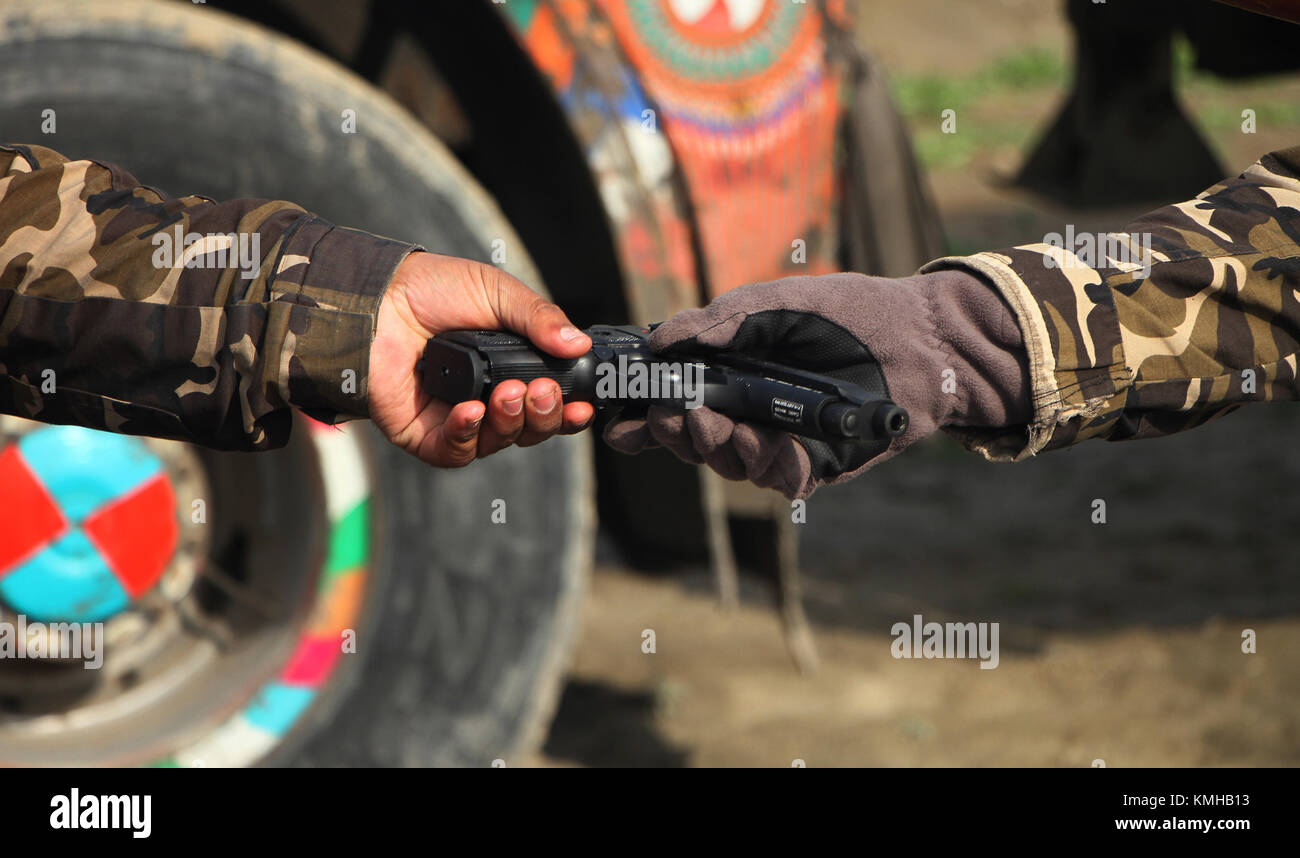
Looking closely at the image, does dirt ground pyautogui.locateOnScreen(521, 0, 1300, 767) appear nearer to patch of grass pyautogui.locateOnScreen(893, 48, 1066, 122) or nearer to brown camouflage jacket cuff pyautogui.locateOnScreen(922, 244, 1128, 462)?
brown camouflage jacket cuff pyautogui.locateOnScreen(922, 244, 1128, 462)

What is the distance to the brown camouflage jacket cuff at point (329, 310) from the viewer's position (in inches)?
59.7

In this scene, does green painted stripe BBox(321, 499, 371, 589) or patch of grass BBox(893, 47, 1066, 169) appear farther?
patch of grass BBox(893, 47, 1066, 169)

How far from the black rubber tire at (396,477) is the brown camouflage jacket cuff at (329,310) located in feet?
2.07

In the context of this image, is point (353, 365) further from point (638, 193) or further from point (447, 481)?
point (638, 193)

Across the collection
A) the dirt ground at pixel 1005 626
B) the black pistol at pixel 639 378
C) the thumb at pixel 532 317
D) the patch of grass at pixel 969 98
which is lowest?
the dirt ground at pixel 1005 626

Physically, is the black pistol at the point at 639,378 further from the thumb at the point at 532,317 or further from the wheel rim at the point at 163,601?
the wheel rim at the point at 163,601

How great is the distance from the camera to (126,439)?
2037mm

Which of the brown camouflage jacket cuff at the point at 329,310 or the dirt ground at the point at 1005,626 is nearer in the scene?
the brown camouflage jacket cuff at the point at 329,310

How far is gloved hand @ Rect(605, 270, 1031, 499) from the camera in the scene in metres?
1.53

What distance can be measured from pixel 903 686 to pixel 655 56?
5.43 ft

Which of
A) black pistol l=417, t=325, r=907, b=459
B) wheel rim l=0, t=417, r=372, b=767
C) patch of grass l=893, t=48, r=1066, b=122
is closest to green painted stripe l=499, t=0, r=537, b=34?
wheel rim l=0, t=417, r=372, b=767

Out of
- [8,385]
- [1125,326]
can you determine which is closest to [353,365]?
[8,385]

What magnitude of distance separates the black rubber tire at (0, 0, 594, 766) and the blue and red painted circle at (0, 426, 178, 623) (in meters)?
0.37

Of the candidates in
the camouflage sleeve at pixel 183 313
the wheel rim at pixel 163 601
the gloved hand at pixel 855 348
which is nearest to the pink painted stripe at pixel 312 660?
the wheel rim at pixel 163 601
